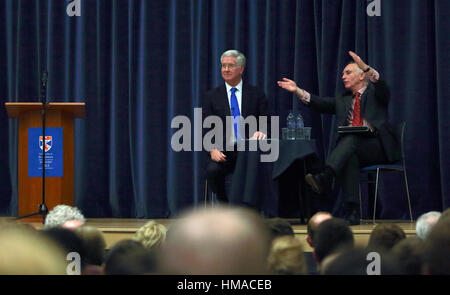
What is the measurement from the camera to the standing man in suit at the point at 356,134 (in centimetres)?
432

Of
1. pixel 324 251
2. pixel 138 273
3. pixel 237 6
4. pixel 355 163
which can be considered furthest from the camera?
pixel 237 6

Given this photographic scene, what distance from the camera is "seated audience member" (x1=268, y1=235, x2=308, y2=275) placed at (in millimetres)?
1356

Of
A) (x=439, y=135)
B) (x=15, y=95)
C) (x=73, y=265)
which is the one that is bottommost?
(x=73, y=265)

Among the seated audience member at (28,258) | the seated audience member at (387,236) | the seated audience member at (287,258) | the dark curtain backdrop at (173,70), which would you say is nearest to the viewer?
the seated audience member at (28,258)

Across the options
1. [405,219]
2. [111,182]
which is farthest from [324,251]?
[111,182]

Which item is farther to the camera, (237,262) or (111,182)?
(111,182)

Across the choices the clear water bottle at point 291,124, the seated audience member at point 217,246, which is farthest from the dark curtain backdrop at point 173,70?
the seated audience member at point 217,246

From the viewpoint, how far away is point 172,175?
5.48m

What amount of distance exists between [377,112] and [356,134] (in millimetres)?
257

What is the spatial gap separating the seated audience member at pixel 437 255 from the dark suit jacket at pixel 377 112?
10.0 ft

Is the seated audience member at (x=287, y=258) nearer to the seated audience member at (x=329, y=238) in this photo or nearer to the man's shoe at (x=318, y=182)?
the seated audience member at (x=329, y=238)

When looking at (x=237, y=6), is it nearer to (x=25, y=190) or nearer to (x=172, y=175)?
(x=172, y=175)

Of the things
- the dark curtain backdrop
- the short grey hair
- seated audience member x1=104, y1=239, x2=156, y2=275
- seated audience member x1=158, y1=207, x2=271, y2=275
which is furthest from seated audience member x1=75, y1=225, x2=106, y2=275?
the dark curtain backdrop

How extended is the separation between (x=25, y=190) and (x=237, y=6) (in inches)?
91.0
